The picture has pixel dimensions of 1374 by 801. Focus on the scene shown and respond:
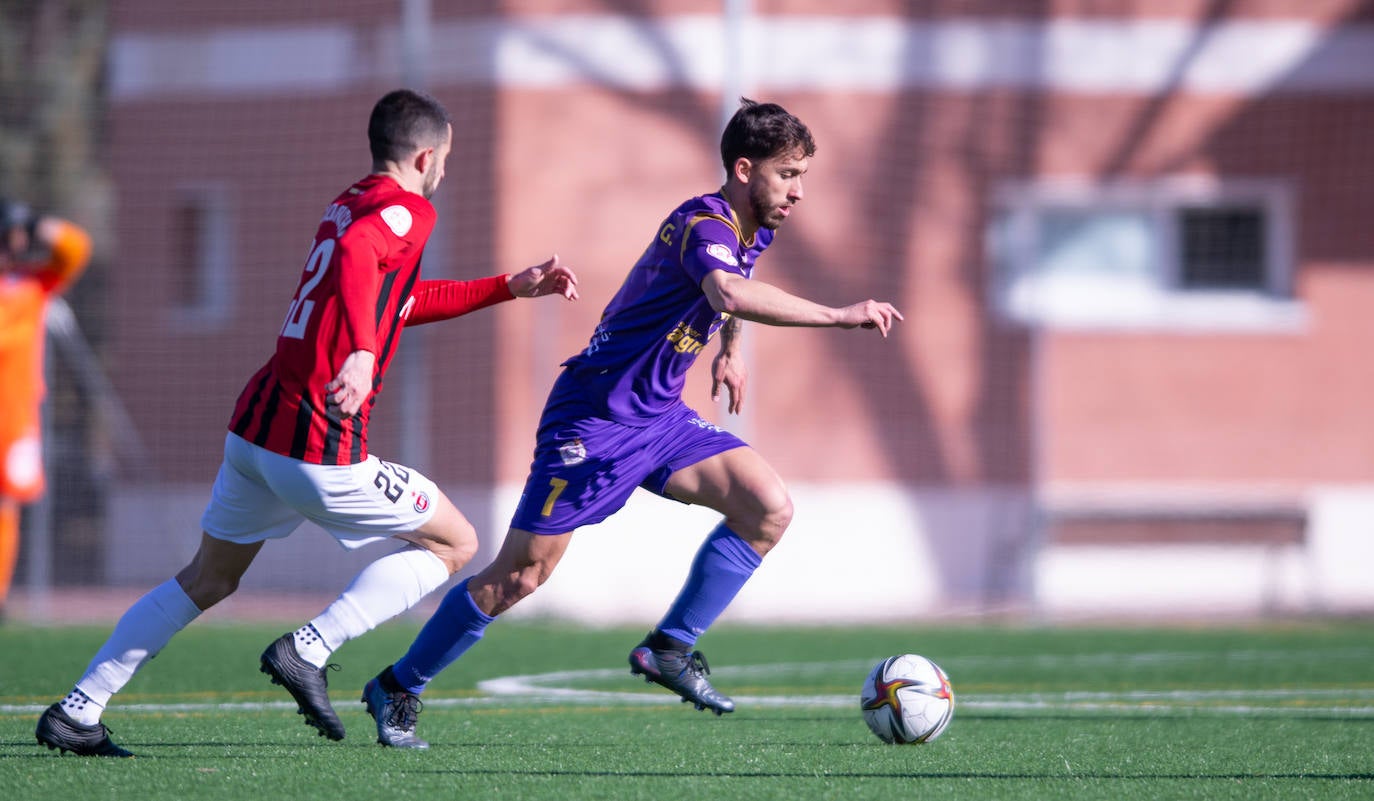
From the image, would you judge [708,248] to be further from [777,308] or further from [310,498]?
[310,498]

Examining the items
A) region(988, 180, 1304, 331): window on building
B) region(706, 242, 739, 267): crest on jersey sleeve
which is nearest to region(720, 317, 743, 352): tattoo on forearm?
region(706, 242, 739, 267): crest on jersey sleeve

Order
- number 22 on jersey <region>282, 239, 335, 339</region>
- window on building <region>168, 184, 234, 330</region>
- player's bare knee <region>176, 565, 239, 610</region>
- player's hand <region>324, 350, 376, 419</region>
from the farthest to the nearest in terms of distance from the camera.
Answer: window on building <region>168, 184, 234, 330</region> < player's bare knee <region>176, 565, 239, 610</region> < number 22 on jersey <region>282, 239, 335, 339</region> < player's hand <region>324, 350, 376, 419</region>

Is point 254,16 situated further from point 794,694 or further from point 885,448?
point 794,694

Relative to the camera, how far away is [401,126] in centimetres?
465

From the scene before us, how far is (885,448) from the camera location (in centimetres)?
1327

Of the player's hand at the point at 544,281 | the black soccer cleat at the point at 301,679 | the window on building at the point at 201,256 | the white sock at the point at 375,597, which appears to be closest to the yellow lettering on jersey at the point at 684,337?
the player's hand at the point at 544,281

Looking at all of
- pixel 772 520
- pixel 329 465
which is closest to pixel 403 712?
pixel 329 465

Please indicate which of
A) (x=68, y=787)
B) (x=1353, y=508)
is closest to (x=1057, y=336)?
(x=1353, y=508)

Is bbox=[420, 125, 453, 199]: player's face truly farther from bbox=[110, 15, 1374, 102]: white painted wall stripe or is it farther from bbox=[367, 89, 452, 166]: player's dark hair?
bbox=[110, 15, 1374, 102]: white painted wall stripe

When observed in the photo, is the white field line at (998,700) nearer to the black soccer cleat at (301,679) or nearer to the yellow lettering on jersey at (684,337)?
the black soccer cleat at (301,679)

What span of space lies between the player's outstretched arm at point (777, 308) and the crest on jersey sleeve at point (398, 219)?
863 mm

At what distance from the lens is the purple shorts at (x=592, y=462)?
5.04 m

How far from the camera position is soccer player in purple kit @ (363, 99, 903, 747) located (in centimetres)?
495

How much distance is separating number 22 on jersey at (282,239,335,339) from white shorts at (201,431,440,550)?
33 centimetres
